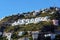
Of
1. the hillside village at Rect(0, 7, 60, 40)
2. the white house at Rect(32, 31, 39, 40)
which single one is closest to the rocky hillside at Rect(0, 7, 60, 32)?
the hillside village at Rect(0, 7, 60, 40)

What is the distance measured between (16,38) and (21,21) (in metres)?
20.3

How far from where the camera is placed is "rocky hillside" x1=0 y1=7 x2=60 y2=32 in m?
79.9

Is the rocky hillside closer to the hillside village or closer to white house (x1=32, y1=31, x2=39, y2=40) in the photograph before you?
the hillside village

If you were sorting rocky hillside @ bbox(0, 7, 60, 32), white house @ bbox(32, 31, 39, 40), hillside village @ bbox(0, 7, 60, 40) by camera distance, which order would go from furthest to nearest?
rocky hillside @ bbox(0, 7, 60, 32)
hillside village @ bbox(0, 7, 60, 40)
white house @ bbox(32, 31, 39, 40)

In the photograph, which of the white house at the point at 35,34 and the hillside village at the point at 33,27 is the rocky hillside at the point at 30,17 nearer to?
the hillside village at the point at 33,27

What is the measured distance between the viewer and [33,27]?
78.1m

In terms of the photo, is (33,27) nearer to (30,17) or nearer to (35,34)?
(35,34)

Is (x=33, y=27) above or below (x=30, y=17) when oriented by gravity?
below

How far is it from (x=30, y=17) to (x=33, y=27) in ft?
68.2

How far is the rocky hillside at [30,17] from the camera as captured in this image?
262ft

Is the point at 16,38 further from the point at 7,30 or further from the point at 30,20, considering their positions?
the point at 30,20

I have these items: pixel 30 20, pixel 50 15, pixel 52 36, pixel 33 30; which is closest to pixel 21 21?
pixel 30 20

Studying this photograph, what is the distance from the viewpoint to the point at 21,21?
9238cm

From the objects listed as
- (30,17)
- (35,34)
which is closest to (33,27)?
(35,34)
